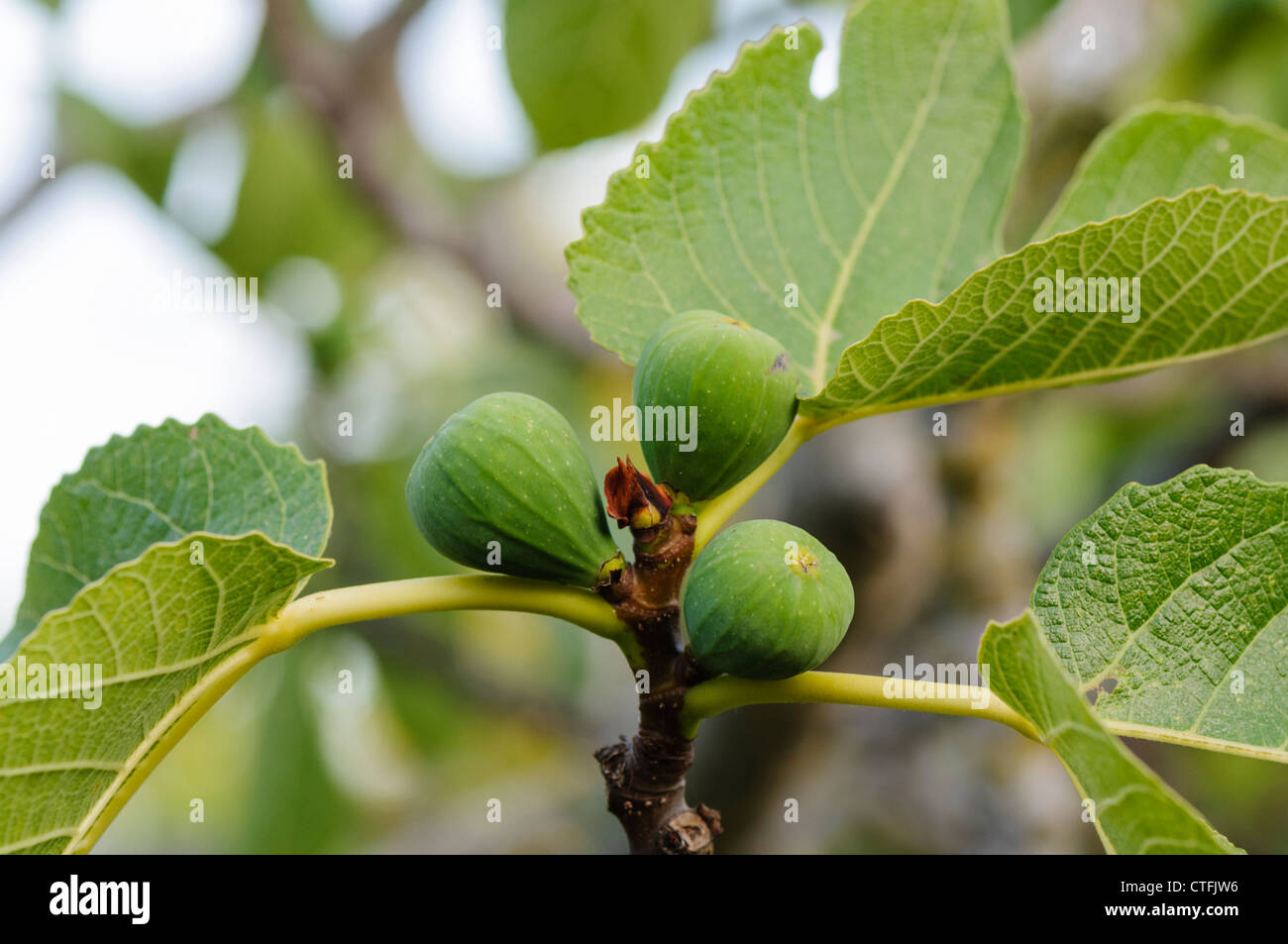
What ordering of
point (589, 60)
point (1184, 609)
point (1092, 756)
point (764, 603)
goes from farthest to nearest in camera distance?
point (589, 60) → point (1184, 609) → point (764, 603) → point (1092, 756)

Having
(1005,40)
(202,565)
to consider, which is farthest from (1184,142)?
(202,565)

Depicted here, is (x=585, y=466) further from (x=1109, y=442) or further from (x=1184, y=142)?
(x=1109, y=442)

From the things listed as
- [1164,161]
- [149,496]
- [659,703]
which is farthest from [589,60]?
[659,703]

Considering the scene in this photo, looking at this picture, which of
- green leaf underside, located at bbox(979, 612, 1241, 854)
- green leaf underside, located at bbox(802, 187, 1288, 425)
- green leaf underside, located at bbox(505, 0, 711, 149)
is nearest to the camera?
green leaf underside, located at bbox(979, 612, 1241, 854)

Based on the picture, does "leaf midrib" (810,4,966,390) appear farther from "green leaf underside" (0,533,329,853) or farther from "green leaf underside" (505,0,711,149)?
"green leaf underside" (505,0,711,149)

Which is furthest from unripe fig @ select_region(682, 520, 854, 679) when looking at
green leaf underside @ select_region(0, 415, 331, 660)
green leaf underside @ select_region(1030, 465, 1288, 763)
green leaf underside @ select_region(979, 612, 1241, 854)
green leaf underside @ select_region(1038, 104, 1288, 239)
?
green leaf underside @ select_region(1038, 104, 1288, 239)

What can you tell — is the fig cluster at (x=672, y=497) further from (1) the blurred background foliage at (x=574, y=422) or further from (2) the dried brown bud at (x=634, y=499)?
(1) the blurred background foliage at (x=574, y=422)

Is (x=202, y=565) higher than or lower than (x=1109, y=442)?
lower

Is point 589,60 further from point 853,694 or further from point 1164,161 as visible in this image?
point 853,694
